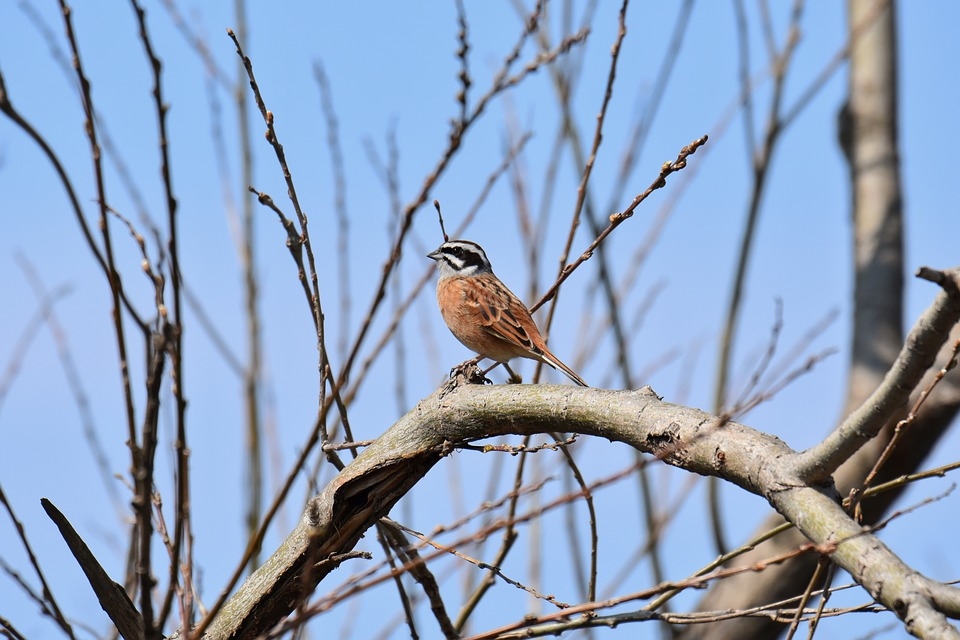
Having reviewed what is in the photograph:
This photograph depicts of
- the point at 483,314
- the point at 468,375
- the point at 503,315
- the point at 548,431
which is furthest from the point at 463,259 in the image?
the point at 548,431

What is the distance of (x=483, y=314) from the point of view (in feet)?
23.0

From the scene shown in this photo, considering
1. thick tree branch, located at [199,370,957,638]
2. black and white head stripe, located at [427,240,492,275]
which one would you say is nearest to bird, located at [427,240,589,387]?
black and white head stripe, located at [427,240,492,275]

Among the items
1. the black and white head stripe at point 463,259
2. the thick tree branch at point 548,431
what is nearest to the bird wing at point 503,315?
the black and white head stripe at point 463,259

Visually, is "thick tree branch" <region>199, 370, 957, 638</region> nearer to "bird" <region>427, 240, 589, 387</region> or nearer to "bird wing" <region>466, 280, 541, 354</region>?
"bird" <region>427, 240, 589, 387</region>

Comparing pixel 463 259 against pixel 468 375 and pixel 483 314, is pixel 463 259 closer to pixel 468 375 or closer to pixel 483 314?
pixel 483 314

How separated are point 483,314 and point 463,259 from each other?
1.20 m

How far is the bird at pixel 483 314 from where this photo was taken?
6.62 meters

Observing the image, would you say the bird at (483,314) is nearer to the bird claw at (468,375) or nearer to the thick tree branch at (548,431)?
the bird claw at (468,375)

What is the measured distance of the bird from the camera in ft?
Answer: 21.7

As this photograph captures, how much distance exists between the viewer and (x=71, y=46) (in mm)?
Result: 2762

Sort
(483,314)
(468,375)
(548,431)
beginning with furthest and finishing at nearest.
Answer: (483,314) → (468,375) → (548,431)

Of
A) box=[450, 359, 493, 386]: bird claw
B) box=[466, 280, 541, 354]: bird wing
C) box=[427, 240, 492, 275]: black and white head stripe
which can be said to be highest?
box=[427, 240, 492, 275]: black and white head stripe

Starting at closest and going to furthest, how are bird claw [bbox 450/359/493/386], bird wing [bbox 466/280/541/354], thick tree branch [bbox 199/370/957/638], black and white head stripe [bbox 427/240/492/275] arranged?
thick tree branch [bbox 199/370/957/638], bird claw [bbox 450/359/493/386], bird wing [bbox 466/280/541/354], black and white head stripe [bbox 427/240/492/275]

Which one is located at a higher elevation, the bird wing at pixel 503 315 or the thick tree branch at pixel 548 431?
the bird wing at pixel 503 315
